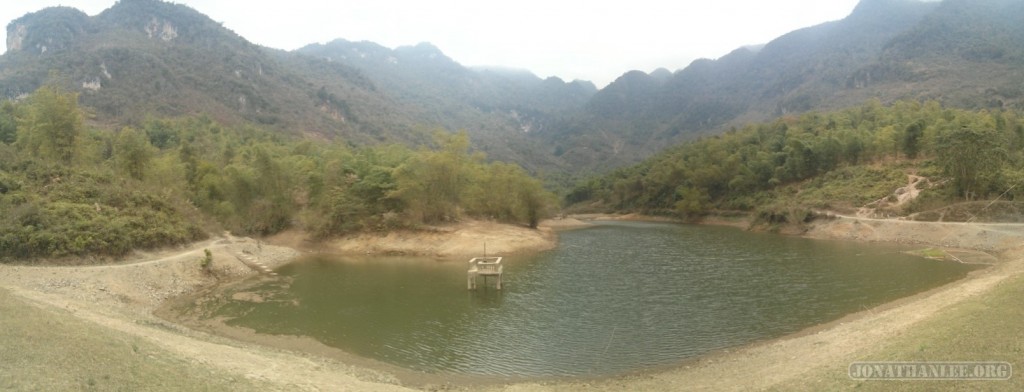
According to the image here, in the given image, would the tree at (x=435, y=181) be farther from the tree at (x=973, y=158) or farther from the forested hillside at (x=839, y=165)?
the tree at (x=973, y=158)

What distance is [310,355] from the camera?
19625mm

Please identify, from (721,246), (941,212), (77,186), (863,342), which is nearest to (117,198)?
(77,186)

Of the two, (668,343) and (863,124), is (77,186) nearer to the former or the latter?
(668,343)

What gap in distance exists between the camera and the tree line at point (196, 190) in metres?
31.3

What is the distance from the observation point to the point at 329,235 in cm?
5644

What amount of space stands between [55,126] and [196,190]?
19593mm

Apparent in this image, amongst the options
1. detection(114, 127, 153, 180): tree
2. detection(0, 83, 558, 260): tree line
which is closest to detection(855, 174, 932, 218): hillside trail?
detection(0, 83, 558, 260): tree line

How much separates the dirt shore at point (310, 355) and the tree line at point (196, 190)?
3.17 meters

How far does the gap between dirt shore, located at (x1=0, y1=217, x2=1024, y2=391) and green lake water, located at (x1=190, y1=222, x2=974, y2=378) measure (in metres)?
1.83

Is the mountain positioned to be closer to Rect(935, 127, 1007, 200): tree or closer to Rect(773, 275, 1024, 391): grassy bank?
Rect(773, 275, 1024, 391): grassy bank

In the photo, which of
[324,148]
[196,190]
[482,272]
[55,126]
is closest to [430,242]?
[482,272]

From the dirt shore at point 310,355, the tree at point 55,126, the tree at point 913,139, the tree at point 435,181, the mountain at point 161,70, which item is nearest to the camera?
the dirt shore at point 310,355

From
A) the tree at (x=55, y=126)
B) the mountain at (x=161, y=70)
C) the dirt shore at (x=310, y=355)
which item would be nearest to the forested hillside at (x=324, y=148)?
the tree at (x=55, y=126)

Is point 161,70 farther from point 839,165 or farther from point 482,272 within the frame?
point 839,165
